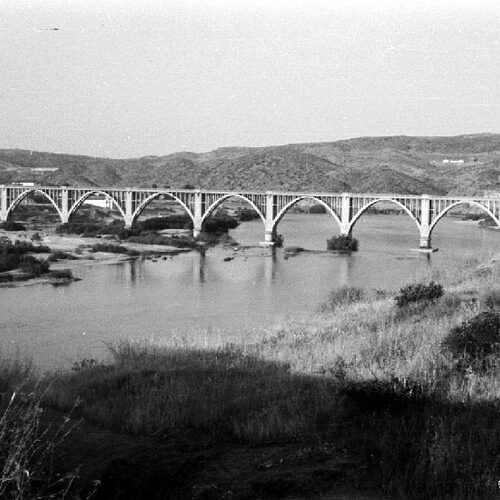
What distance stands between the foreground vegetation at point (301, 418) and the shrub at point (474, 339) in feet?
0.06

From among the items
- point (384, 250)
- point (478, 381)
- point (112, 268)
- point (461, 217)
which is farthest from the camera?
point (461, 217)

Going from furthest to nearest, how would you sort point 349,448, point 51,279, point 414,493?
point 51,279 → point 349,448 → point 414,493

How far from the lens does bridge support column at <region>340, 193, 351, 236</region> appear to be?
55.3 metres

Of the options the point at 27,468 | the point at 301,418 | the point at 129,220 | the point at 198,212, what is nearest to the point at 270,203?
the point at 198,212

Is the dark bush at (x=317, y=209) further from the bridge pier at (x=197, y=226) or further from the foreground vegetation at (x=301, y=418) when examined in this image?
the foreground vegetation at (x=301, y=418)

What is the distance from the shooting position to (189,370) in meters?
10.2

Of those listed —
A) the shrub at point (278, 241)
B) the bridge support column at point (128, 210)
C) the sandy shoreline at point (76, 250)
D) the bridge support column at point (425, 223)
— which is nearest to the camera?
the sandy shoreline at point (76, 250)

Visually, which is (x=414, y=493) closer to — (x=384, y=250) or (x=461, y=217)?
(x=384, y=250)

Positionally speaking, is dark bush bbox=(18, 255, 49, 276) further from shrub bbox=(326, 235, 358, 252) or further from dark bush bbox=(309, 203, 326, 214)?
dark bush bbox=(309, 203, 326, 214)

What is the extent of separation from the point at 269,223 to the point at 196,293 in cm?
2636

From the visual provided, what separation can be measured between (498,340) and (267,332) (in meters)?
6.68

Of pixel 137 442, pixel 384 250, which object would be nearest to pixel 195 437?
pixel 137 442

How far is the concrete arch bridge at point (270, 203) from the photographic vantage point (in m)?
53.8

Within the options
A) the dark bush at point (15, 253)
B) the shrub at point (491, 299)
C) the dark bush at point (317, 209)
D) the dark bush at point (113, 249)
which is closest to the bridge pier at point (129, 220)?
the dark bush at point (113, 249)
